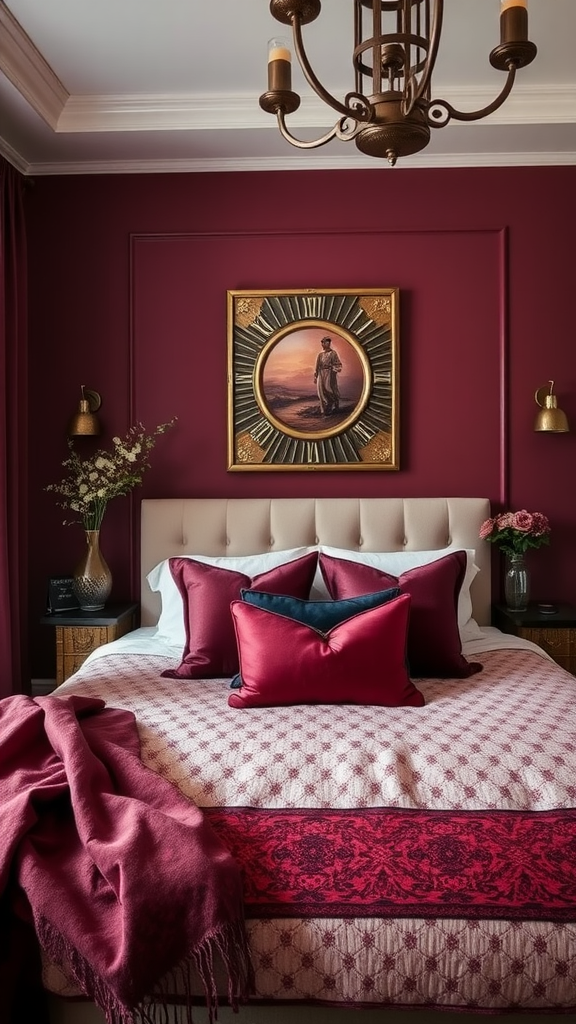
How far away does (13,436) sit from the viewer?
3.30 m

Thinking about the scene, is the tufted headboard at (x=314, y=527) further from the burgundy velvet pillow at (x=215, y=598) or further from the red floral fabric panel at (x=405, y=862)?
the red floral fabric panel at (x=405, y=862)

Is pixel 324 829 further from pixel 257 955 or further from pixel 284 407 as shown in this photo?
pixel 284 407

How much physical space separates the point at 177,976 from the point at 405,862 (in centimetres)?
52

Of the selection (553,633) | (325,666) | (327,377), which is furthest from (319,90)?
(553,633)

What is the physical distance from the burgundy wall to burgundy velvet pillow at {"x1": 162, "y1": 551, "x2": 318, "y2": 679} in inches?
34.4

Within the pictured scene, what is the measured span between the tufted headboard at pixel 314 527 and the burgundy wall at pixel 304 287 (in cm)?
14

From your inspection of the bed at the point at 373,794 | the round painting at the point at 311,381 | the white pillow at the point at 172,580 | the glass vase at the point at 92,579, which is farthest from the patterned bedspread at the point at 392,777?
the round painting at the point at 311,381

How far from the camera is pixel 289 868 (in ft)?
5.13

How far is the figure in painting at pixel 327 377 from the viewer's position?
367 centimetres

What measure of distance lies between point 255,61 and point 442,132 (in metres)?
0.92

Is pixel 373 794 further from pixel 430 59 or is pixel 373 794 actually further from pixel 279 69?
pixel 279 69

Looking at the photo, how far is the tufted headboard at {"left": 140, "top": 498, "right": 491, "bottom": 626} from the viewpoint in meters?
3.57

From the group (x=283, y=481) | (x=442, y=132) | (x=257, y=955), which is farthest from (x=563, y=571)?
(x=257, y=955)

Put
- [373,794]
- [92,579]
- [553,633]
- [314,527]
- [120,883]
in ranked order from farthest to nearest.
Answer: [314,527] < [92,579] < [553,633] < [373,794] < [120,883]
